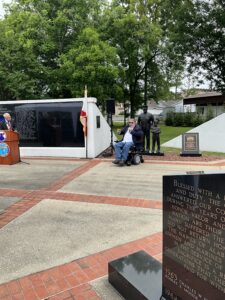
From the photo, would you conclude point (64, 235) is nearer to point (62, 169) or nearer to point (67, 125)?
point (62, 169)

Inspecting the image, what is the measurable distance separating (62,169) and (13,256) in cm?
579

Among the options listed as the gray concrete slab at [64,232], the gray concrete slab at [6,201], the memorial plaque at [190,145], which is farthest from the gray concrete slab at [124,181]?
the memorial plaque at [190,145]

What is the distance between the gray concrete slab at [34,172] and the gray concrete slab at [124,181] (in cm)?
73

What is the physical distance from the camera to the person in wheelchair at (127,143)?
391 inches

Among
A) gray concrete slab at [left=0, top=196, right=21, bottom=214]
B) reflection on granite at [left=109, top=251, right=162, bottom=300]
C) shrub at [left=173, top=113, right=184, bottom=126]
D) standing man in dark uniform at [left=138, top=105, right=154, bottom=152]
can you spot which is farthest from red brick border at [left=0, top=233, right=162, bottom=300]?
shrub at [left=173, top=113, right=184, bottom=126]

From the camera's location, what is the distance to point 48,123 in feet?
40.1

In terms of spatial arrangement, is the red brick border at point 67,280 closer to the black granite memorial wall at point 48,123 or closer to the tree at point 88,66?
the black granite memorial wall at point 48,123

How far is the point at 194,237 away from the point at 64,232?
2733 mm

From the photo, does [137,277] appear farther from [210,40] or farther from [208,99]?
[208,99]

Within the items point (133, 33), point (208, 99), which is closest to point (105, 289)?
point (133, 33)

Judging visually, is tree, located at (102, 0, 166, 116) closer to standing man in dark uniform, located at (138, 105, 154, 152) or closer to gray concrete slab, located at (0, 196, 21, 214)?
standing man in dark uniform, located at (138, 105, 154, 152)

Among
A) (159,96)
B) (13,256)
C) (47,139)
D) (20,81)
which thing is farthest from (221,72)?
(13,256)

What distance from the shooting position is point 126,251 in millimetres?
4145

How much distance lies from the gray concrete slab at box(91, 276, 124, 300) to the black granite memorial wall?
8709 millimetres
